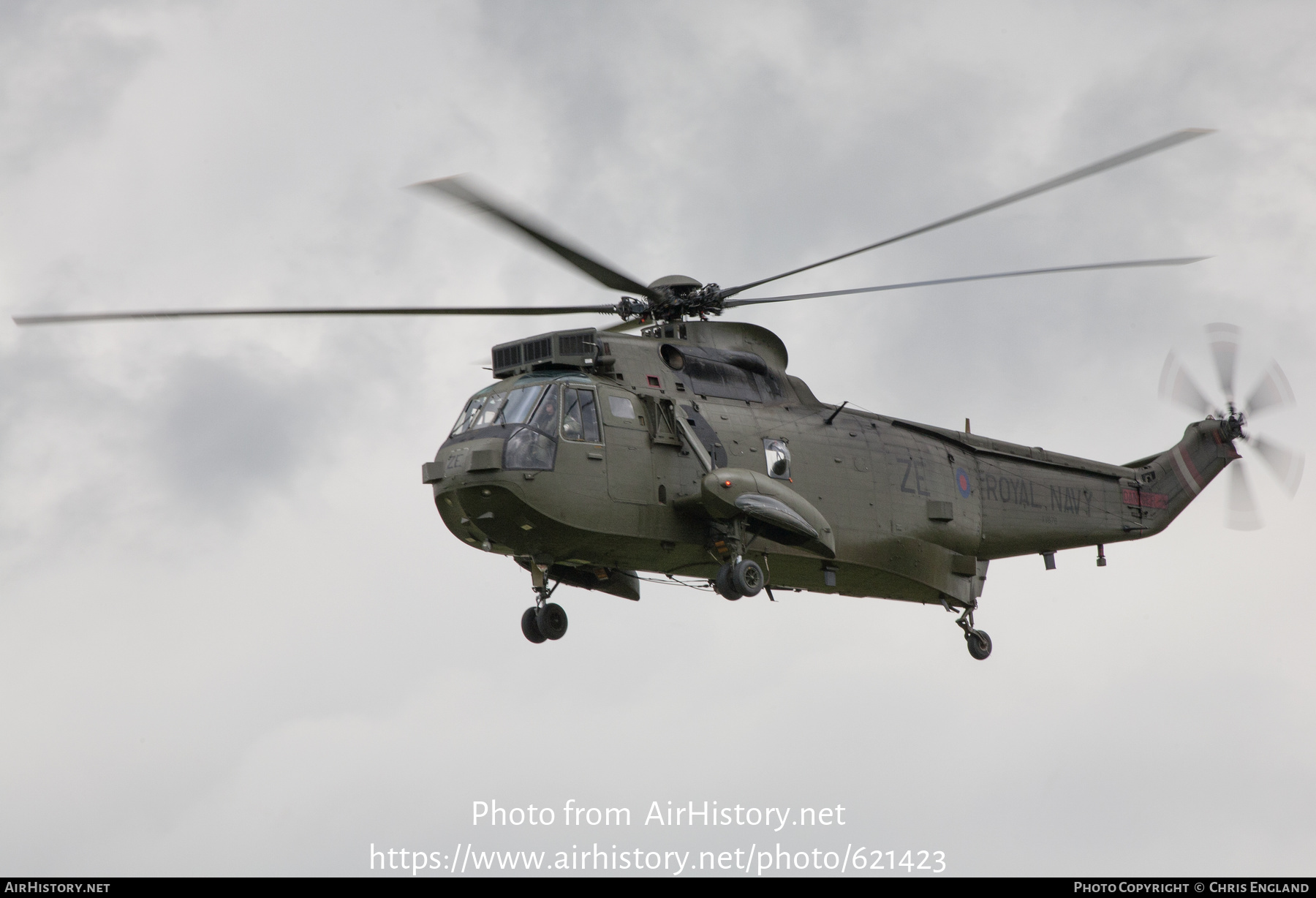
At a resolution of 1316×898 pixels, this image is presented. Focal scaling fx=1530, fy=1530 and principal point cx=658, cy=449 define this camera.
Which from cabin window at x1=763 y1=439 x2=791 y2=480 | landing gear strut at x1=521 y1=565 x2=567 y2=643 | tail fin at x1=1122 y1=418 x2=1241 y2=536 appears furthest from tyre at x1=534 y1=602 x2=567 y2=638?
tail fin at x1=1122 y1=418 x2=1241 y2=536

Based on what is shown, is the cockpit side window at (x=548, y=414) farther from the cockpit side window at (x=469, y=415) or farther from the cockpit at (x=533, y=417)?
the cockpit side window at (x=469, y=415)

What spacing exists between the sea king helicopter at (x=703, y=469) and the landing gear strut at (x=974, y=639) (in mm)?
37

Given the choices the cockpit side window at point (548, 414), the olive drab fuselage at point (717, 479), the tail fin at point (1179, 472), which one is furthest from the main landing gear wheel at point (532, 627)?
the tail fin at point (1179, 472)

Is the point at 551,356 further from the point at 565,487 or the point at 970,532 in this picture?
the point at 970,532

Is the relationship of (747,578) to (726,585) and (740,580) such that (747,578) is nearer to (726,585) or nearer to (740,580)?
(740,580)

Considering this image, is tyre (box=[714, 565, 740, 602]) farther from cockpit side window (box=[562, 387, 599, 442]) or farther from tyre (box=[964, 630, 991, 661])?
tyre (box=[964, 630, 991, 661])

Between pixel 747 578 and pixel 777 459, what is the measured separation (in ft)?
8.02

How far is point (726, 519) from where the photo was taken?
22344 mm

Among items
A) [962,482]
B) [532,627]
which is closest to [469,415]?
[532,627]

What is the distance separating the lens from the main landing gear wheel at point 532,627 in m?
23.1

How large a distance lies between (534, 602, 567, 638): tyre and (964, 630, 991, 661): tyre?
27.5ft

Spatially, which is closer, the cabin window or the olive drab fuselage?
the olive drab fuselage

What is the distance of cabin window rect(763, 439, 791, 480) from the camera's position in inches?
936

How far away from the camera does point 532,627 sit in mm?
23109
